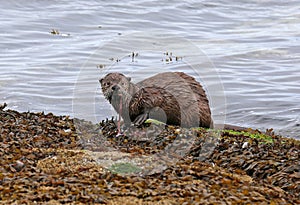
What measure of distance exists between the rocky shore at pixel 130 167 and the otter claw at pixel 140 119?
22cm

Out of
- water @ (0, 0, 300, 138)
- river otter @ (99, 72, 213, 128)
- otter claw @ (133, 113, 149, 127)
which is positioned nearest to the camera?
river otter @ (99, 72, 213, 128)

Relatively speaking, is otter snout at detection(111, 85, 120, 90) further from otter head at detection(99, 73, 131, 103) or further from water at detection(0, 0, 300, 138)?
water at detection(0, 0, 300, 138)

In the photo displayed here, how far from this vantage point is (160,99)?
388 inches

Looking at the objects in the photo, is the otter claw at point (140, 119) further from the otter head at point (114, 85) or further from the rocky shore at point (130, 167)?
the otter head at point (114, 85)

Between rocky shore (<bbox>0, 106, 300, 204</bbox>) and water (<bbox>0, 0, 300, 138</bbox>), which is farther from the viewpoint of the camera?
water (<bbox>0, 0, 300, 138</bbox>)

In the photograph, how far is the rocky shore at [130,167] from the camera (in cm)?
586

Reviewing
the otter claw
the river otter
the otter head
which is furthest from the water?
the otter head

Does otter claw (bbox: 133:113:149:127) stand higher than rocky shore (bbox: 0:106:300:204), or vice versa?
otter claw (bbox: 133:113:149:127)

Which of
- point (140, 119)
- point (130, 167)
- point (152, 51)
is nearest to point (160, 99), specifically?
point (140, 119)

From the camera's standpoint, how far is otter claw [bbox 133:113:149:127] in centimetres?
952

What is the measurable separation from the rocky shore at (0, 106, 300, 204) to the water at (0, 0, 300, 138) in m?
5.45

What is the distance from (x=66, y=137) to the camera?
8828 millimetres

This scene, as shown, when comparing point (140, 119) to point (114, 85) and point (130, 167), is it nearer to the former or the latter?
point (114, 85)

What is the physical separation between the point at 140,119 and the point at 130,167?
2.73m
